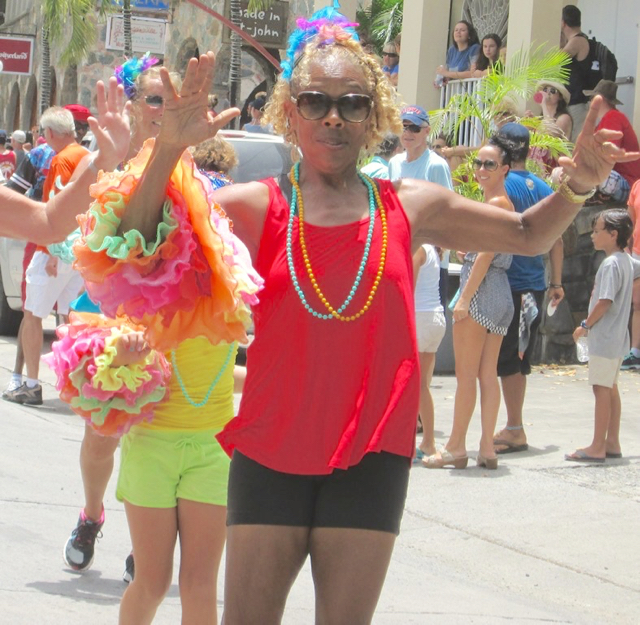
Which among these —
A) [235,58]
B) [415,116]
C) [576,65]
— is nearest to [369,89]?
[415,116]

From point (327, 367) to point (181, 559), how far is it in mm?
1211

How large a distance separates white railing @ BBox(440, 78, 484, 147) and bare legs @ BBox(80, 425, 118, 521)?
9.77 m

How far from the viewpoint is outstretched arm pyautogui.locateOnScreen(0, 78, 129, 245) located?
3445mm

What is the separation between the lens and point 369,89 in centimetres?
325

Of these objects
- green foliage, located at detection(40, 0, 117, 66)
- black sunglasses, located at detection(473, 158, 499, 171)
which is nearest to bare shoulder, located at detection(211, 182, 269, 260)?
black sunglasses, located at detection(473, 158, 499, 171)

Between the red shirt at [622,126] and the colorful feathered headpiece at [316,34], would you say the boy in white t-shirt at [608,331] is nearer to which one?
the red shirt at [622,126]

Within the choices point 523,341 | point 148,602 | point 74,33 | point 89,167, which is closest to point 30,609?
point 148,602

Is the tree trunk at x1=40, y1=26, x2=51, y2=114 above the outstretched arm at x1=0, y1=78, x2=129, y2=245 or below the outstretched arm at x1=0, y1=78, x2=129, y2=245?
above

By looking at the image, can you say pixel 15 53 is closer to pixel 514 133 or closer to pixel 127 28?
pixel 127 28

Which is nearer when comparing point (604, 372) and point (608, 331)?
point (604, 372)

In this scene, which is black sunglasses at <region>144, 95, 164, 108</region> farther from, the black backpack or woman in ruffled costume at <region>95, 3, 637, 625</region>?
the black backpack

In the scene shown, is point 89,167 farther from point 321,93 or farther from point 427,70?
point 427,70

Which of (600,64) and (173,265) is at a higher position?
(600,64)

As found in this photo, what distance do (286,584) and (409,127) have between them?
589 cm
